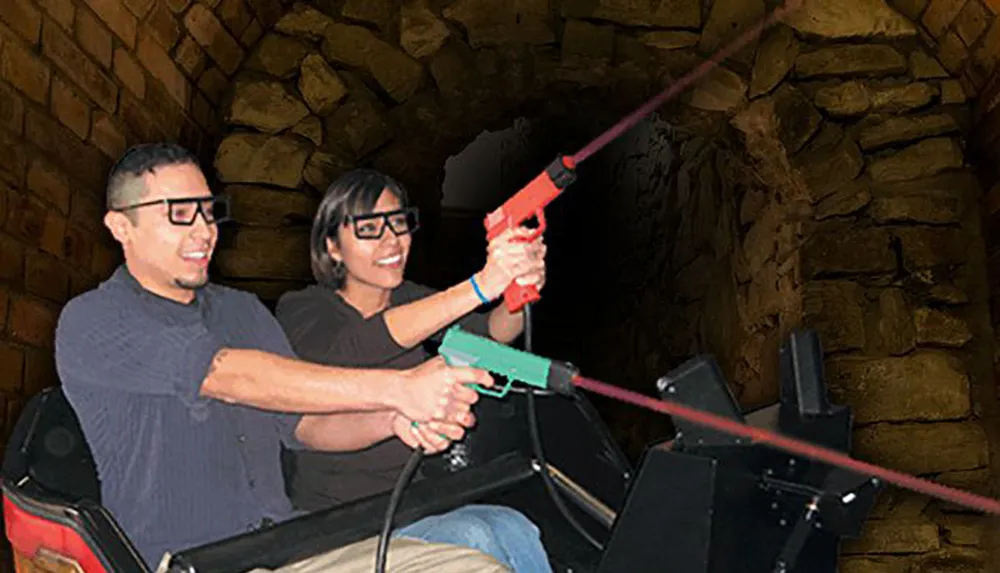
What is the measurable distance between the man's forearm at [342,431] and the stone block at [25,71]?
84 centimetres

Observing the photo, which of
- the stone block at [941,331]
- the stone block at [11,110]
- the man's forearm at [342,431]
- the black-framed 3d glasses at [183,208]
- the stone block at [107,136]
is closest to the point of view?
the black-framed 3d glasses at [183,208]

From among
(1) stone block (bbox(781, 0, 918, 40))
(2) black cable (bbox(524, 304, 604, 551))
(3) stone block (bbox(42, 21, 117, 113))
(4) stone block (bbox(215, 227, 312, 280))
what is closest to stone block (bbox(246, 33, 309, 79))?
(4) stone block (bbox(215, 227, 312, 280))

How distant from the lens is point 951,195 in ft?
8.54

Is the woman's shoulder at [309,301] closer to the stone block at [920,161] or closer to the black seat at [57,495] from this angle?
the black seat at [57,495]

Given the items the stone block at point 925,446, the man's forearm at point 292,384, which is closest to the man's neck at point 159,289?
the man's forearm at point 292,384

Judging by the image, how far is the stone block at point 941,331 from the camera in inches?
99.8

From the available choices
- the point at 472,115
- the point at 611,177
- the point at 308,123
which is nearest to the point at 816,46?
the point at 472,115

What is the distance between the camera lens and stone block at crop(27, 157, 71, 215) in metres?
1.81

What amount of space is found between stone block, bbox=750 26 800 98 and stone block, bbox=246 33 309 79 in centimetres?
116

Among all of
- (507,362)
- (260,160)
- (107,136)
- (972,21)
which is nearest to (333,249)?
(507,362)

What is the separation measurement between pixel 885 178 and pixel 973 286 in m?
0.34

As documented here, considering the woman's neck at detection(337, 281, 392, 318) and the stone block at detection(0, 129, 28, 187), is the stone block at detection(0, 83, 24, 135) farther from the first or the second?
the woman's neck at detection(337, 281, 392, 318)

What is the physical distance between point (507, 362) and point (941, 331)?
184 cm

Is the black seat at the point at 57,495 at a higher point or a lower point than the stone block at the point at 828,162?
lower
